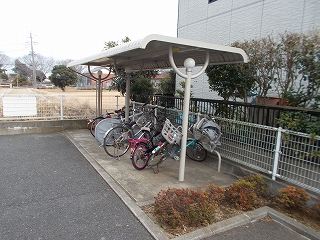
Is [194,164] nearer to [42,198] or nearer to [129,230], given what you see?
[129,230]

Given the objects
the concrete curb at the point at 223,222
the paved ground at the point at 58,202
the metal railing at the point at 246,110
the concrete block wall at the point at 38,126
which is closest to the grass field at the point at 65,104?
the concrete block wall at the point at 38,126

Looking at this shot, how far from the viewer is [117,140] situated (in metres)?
5.23

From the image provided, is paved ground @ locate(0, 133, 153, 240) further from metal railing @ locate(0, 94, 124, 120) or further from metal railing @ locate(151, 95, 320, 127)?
metal railing @ locate(151, 95, 320, 127)

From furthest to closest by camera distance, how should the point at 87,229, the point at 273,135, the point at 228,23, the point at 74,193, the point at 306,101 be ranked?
the point at 228,23 → the point at 306,101 → the point at 273,135 → the point at 74,193 → the point at 87,229

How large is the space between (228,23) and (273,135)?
669 centimetres

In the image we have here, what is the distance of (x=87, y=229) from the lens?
9.06 ft

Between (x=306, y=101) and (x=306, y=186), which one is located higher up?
(x=306, y=101)

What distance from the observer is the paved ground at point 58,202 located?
2.72 metres

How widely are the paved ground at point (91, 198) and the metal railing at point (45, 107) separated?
2.36 meters

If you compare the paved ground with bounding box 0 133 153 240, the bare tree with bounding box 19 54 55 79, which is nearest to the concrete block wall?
the paved ground with bounding box 0 133 153 240

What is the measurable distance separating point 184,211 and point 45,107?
6809mm

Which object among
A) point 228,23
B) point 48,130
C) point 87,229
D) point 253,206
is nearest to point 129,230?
point 87,229

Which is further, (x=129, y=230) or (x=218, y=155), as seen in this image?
(x=218, y=155)

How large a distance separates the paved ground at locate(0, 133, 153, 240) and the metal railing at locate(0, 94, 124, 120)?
8.92 feet
